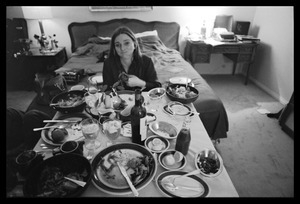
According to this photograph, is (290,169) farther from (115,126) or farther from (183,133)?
(115,126)

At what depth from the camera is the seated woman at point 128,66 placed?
5.86 ft

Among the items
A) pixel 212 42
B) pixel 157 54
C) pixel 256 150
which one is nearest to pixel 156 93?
pixel 256 150

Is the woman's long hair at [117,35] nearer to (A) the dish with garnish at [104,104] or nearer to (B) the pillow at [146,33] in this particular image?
(A) the dish with garnish at [104,104]

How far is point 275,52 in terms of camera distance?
334cm

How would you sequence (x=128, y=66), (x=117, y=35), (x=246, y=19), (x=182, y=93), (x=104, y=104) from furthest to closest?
1. (x=246, y=19)
2. (x=128, y=66)
3. (x=117, y=35)
4. (x=182, y=93)
5. (x=104, y=104)

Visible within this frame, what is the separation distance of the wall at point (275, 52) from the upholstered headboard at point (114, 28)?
1578 millimetres

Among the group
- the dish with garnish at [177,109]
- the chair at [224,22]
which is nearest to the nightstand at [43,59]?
the dish with garnish at [177,109]

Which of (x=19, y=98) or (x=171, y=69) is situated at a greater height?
(x=171, y=69)

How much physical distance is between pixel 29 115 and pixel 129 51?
97 cm

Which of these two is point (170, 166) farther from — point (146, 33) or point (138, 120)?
point (146, 33)

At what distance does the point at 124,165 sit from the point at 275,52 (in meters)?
3.45

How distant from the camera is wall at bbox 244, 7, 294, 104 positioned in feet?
10.0

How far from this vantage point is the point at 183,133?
1.03 meters

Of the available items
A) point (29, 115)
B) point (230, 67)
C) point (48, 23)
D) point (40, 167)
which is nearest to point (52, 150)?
point (40, 167)
